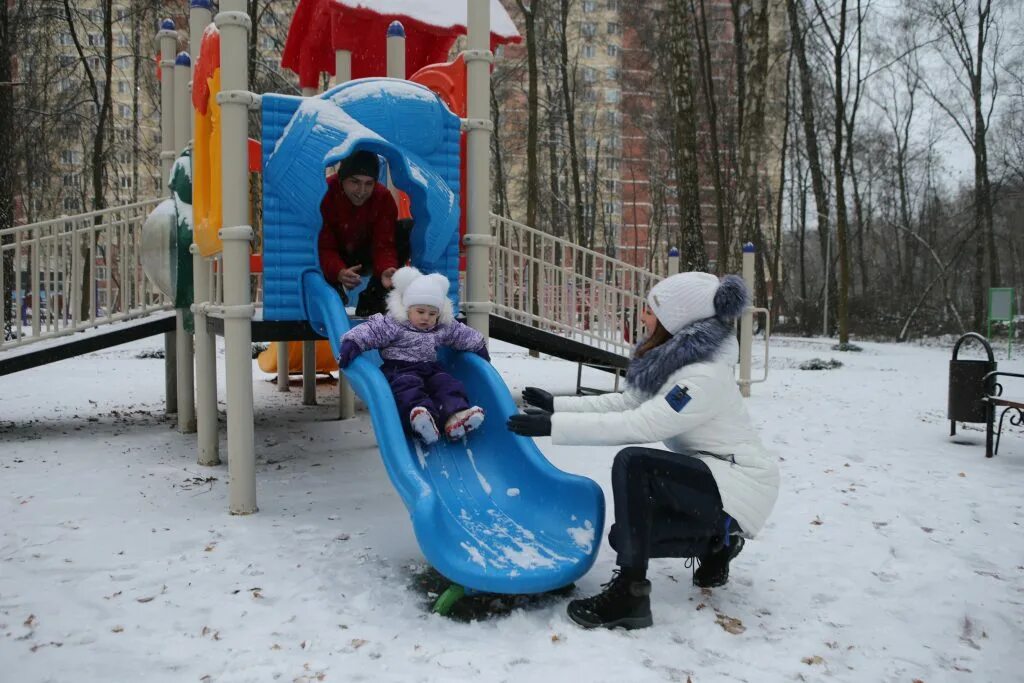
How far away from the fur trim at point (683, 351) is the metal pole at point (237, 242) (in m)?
2.49

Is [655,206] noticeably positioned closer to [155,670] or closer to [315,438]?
[315,438]

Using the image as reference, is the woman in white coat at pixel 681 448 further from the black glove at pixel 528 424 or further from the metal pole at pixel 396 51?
the metal pole at pixel 396 51

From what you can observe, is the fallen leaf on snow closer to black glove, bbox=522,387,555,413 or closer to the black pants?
the black pants

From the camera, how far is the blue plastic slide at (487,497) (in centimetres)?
317

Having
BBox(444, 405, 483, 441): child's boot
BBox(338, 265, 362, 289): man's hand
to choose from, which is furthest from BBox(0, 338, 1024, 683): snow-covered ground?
BBox(338, 265, 362, 289): man's hand

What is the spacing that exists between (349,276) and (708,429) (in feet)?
8.41

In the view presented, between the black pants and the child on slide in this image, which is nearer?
the black pants

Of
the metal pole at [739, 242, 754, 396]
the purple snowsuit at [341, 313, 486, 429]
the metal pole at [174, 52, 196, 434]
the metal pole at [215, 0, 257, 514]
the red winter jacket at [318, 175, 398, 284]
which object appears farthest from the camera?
the metal pole at [739, 242, 754, 396]

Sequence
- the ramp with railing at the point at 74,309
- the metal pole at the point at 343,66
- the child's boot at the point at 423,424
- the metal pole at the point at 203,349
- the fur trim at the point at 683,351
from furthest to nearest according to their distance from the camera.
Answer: the metal pole at the point at 343,66 → the ramp with railing at the point at 74,309 → the metal pole at the point at 203,349 → the child's boot at the point at 423,424 → the fur trim at the point at 683,351

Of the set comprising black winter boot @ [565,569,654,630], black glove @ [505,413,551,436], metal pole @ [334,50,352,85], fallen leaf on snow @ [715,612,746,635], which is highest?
metal pole @ [334,50,352,85]

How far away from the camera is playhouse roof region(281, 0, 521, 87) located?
8547 millimetres

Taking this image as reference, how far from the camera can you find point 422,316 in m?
4.29

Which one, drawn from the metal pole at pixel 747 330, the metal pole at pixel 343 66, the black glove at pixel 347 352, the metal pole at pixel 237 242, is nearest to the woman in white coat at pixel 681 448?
the black glove at pixel 347 352

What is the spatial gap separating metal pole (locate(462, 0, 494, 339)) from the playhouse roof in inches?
152
